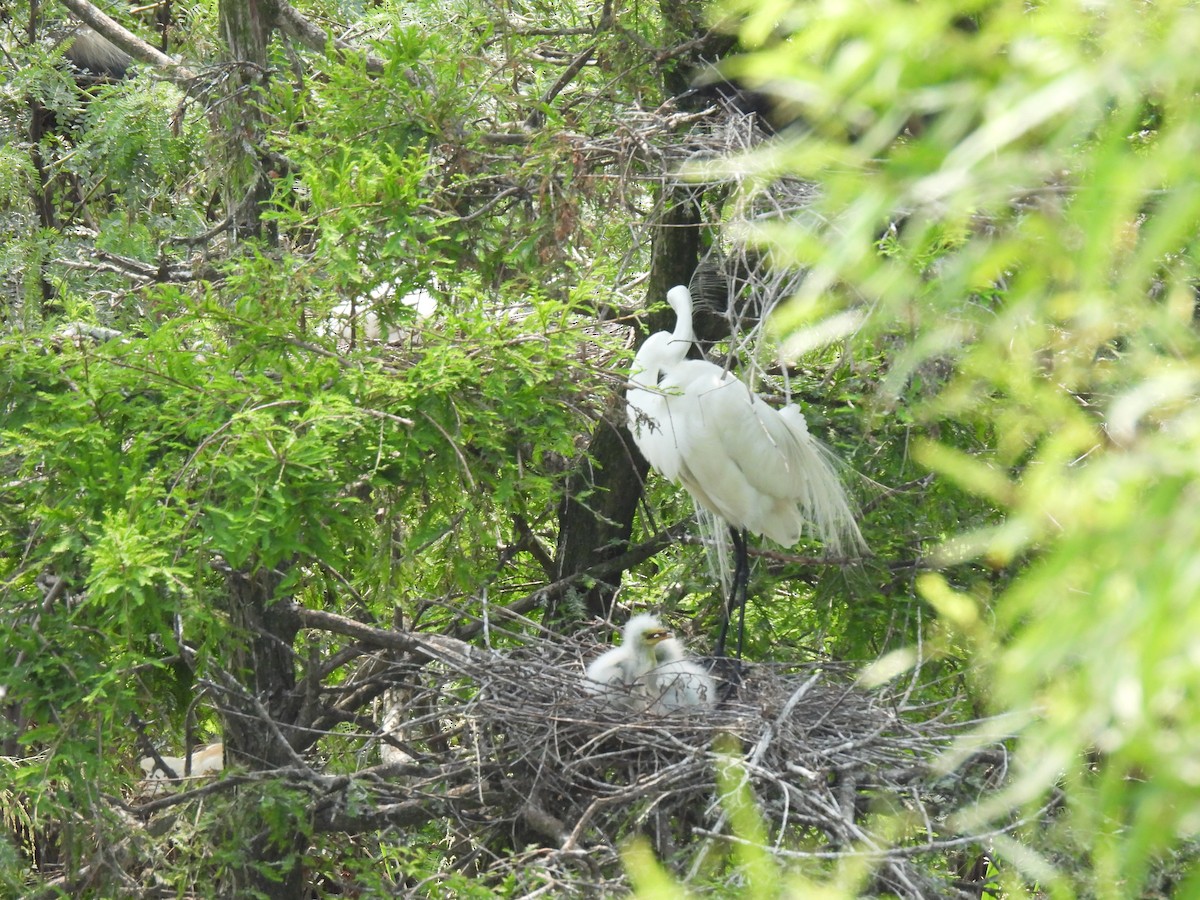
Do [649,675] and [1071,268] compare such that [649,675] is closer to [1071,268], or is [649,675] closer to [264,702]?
[264,702]

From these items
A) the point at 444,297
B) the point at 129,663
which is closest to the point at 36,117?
the point at 444,297

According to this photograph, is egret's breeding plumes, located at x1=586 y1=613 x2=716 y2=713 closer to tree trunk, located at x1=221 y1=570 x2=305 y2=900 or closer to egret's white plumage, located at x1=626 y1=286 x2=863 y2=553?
egret's white plumage, located at x1=626 y1=286 x2=863 y2=553

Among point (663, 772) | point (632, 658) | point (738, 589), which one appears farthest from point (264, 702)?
point (738, 589)

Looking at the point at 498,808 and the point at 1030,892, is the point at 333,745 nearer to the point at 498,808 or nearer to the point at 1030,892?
the point at 498,808

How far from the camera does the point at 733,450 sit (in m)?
4.01

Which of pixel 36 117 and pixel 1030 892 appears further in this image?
pixel 36 117

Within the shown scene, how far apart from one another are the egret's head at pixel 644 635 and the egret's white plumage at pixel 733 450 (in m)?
0.60

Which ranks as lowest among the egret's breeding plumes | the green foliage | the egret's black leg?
Result: the egret's black leg

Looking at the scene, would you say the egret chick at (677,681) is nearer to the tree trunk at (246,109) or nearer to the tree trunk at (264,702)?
the tree trunk at (264,702)

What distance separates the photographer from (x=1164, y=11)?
781mm

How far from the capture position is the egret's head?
333cm

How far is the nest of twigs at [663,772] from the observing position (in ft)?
7.61

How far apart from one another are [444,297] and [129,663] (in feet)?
3.80

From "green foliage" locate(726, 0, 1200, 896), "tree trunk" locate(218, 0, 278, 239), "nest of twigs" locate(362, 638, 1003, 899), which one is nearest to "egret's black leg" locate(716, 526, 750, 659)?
"nest of twigs" locate(362, 638, 1003, 899)
